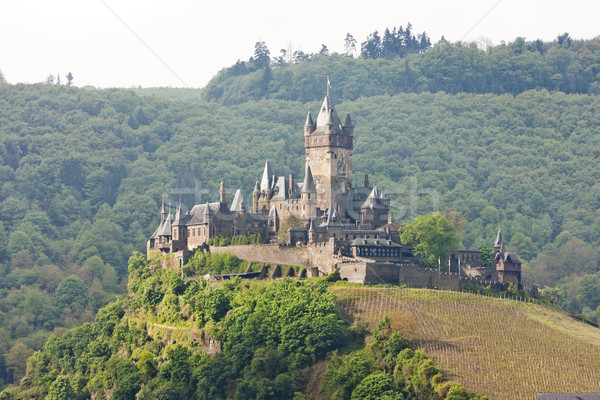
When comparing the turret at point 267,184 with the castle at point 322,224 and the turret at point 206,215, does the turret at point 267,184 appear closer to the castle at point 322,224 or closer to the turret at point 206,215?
the castle at point 322,224

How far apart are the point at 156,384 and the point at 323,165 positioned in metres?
31.2

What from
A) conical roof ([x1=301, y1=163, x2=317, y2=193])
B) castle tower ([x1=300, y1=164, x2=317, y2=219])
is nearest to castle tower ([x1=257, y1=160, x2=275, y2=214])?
conical roof ([x1=301, y1=163, x2=317, y2=193])

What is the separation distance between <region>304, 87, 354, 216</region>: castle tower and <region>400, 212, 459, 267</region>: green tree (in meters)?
7.64

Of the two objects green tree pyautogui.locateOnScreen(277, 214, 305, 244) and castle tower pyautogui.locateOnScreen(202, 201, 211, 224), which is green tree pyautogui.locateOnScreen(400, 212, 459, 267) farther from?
A: castle tower pyautogui.locateOnScreen(202, 201, 211, 224)

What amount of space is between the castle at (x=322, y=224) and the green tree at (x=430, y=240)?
101 centimetres

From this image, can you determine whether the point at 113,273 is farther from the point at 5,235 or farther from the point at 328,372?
the point at 328,372

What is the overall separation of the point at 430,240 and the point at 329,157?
14200 mm

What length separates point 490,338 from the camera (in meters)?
95.8

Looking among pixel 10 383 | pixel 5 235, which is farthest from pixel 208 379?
pixel 5 235

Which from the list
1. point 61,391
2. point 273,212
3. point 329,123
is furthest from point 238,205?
point 61,391

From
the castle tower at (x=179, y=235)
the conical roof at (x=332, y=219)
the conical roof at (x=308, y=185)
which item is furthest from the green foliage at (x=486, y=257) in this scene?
the castle tower at (x=179, y=235)

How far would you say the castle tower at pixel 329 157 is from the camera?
119 m

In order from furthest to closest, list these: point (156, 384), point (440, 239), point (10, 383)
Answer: point (10, 383), point (440, 239), point (156, 384)

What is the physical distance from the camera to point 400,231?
115000 millimetres
